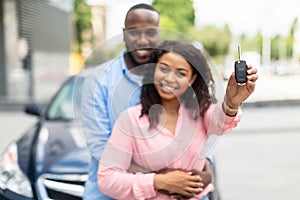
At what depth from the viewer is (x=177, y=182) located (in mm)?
1758

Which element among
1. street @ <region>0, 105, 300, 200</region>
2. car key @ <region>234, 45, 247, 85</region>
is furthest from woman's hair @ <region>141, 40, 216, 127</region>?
street @ <region>0, 105, 300, 200</region>

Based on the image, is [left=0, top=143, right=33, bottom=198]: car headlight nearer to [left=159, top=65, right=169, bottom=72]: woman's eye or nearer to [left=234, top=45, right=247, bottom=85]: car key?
[left=159, top=65, right=169, bottom=72]: woman's eye

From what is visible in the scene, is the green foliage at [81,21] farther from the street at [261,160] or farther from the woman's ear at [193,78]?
the woman's ear at [193,78]

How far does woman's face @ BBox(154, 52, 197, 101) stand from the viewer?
1740mm

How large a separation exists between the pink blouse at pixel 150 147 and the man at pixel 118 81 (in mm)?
89

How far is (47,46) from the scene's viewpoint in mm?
17609

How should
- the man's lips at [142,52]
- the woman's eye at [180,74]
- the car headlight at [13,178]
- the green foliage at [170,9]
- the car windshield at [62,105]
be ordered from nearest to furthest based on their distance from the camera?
the woman's eye at [180,74] < the man's lips at [142,52] < the green foliage at [170,9] < the car headlight at [13,178] < the car windshield at [62,105]

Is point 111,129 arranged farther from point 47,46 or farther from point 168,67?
point 47,46

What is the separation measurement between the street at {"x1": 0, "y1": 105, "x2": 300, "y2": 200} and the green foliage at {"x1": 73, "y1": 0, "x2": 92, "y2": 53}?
12159 mm

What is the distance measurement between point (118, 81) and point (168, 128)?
28 cm

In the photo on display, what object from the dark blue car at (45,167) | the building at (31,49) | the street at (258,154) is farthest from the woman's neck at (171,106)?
the building at (31,49)

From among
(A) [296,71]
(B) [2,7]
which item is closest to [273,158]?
(B) [2,7]

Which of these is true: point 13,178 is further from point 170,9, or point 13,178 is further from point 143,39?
point 143,39

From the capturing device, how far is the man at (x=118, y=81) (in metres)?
1.85
